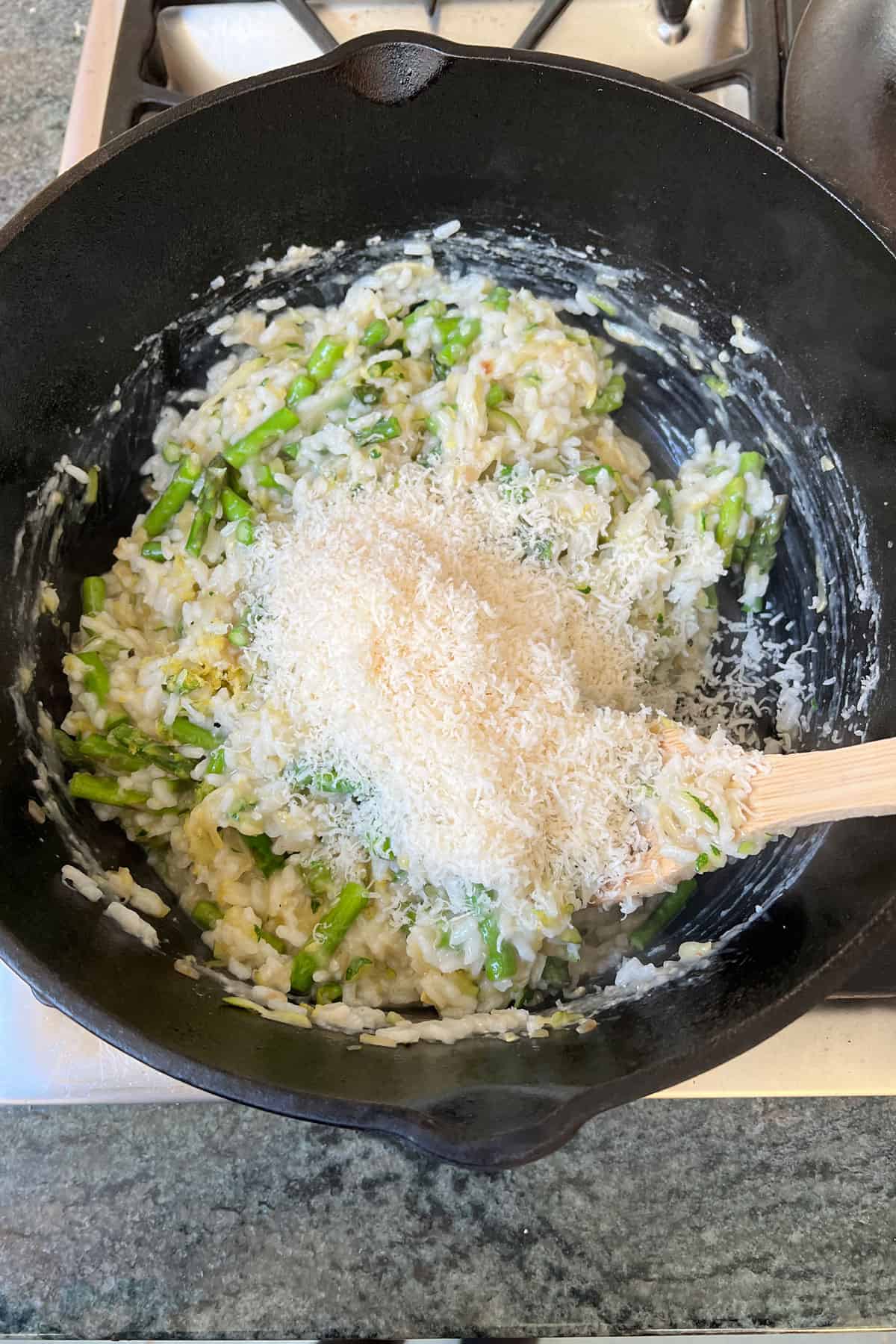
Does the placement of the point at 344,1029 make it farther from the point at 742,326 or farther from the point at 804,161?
the point at 804,161

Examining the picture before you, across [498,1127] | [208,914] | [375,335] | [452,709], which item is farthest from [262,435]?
[498,1127]

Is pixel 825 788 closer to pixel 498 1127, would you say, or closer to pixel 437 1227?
pixel 498 1127

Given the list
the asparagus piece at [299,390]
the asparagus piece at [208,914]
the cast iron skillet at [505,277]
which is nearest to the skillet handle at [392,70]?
the cast iron skillet at [505,277]

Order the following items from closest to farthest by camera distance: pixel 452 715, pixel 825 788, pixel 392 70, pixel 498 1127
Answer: pixel 498 1127 → pixel 825 788 → pixel 452 715 → pixel 392 70

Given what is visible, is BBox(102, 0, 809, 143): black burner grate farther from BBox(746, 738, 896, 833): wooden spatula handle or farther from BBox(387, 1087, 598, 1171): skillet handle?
BBox(387, 1087, 598, 1171): skillet handle

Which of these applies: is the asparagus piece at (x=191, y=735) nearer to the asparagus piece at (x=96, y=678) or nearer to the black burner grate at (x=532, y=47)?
the asparagus piece at (x=96, y=678)

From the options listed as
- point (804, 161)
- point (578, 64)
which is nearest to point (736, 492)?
point (804, 161)
